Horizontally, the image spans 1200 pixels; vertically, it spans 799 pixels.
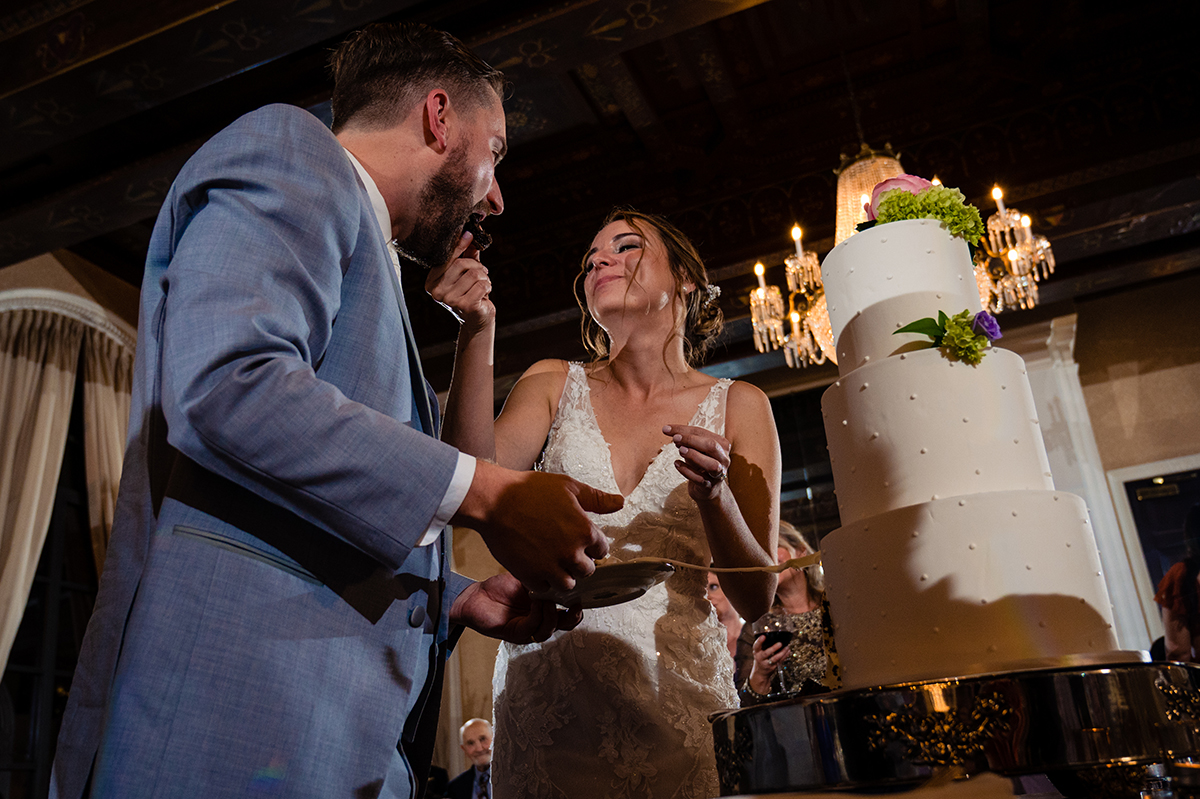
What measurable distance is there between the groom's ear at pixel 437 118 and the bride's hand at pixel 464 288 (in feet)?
1.29

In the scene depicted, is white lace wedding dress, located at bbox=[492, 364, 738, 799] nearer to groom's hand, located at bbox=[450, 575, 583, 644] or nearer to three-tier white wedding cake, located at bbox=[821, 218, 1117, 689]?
three-tier white wedding cake, located at bbox=[821, 218, 1117, 689]

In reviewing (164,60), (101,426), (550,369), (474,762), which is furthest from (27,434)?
(550,369)

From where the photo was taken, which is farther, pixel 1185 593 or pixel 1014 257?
pixel 1185 593

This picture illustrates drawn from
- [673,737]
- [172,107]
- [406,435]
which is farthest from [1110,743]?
[172,107]

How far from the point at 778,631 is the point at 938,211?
219cm

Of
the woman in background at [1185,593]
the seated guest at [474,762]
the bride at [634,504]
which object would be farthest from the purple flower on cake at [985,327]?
the woman in background at [1185,593]

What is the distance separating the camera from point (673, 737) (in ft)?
6.35

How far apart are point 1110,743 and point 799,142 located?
6.41 metres

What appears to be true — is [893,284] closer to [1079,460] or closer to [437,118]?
[437,118]

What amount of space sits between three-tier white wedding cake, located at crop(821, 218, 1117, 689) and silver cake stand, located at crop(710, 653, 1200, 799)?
0.86 feet

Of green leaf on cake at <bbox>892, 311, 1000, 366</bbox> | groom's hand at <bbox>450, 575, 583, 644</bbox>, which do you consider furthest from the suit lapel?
green leaf on cake at <bbox>892, 311, 1000, 366</bbox>

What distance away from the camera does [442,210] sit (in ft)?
5.25

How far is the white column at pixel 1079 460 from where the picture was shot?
7.43m

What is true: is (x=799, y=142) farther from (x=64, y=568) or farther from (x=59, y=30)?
(x=64, y=568)
